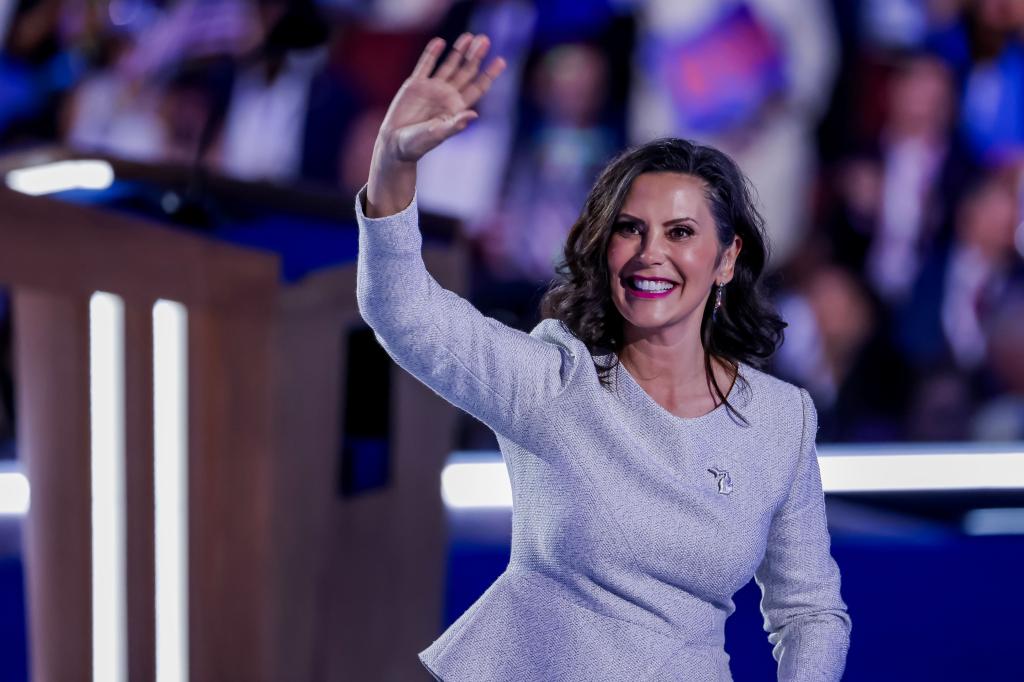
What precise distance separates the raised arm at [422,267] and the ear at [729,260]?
28cm

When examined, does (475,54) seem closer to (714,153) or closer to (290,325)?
(714,153)

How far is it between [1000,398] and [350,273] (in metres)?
3.13

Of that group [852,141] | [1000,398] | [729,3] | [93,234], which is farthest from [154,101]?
[93,234]

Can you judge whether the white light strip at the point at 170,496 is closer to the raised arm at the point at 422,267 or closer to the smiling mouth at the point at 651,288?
the raised arm at the point at 422,267

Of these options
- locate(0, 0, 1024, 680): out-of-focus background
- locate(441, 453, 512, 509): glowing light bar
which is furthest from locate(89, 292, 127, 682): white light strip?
locate(0, 0, 1024, 680): out-of-focus background

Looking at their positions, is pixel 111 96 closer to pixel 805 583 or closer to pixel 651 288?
pixel 651 288

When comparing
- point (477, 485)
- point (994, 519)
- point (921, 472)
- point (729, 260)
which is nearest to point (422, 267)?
point (729, 260)

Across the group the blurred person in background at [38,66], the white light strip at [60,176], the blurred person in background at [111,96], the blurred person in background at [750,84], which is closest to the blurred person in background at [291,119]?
the blurred person in background at [111,96]

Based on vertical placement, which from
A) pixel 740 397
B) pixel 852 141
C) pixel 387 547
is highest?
pixel 852 141

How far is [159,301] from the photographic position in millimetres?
1142

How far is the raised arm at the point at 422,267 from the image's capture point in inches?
37.4

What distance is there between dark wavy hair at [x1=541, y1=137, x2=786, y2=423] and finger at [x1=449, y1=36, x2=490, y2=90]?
22cm

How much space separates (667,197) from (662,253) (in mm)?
60

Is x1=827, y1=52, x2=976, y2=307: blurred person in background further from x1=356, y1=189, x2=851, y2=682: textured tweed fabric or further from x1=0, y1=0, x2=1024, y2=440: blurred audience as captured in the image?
x1=356, y1=189, x2=851, y2=682: textured tweed fabric
